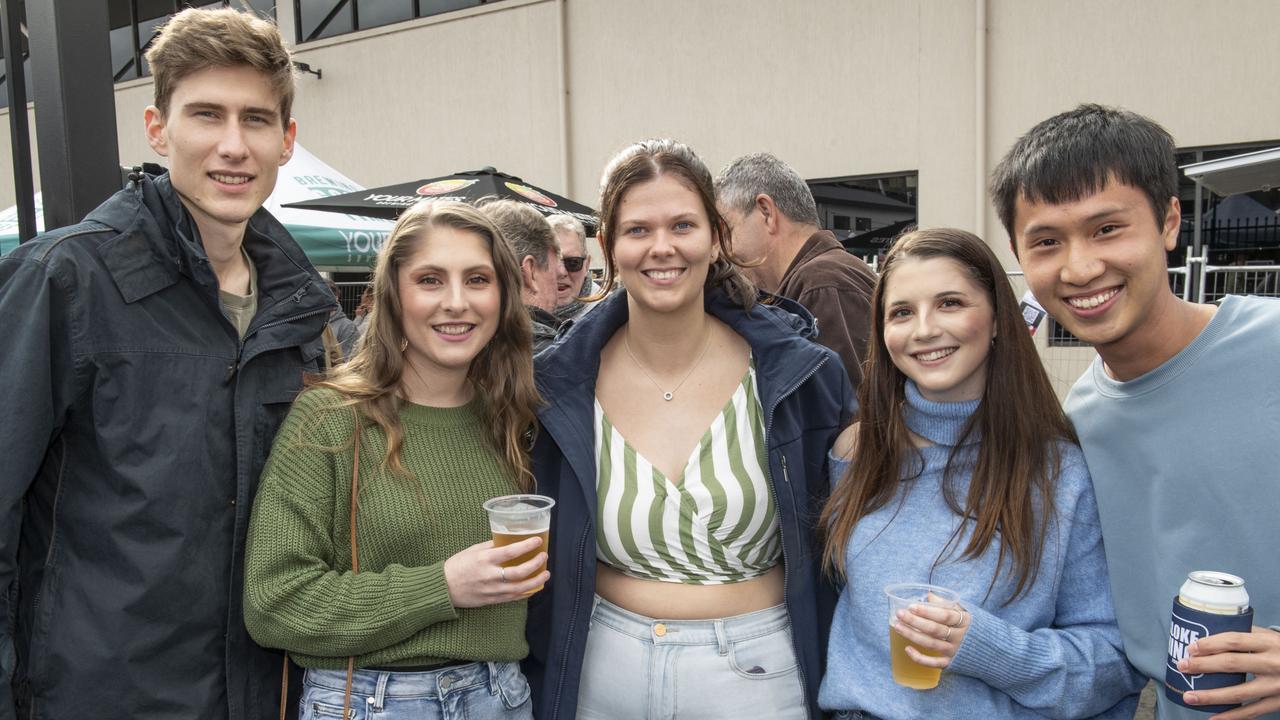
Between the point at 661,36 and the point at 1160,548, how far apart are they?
1120 centimetres

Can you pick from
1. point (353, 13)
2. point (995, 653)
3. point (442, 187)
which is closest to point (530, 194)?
point (442, 187)

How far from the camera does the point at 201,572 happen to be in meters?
2.02

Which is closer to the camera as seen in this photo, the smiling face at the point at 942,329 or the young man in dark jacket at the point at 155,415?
the young man in dark jacket at the point at 155,415

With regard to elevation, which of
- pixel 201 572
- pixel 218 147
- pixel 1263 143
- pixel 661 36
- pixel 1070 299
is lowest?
pixel 201 572

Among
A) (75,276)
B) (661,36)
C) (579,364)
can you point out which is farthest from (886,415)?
(661,36)

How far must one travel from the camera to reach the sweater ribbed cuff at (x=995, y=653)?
1.85 meters

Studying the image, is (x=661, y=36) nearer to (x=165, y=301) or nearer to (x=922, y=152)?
(x=922, y=152)

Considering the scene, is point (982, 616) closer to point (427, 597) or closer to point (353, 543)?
point (427, 597)

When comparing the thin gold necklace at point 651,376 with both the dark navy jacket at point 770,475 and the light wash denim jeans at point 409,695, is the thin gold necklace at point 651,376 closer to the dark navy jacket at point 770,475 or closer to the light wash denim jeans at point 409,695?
the dark navy jacket at point 770,475

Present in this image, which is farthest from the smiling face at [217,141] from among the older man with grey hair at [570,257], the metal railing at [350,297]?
the metal railing at [350,297]

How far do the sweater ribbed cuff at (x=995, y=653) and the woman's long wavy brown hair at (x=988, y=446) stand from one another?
13 centimetres

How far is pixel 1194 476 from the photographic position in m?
1.83

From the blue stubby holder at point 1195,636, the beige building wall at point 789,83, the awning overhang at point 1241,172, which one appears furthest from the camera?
the beige building wall at point 789,83

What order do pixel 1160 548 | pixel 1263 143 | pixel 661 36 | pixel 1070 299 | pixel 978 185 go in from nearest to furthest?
pixel 1160 548 → pixel 1070 299 → pixel 1263 143 → pixel 978 185 → pixel 661 36
